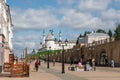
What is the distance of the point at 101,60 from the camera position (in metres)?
89.2

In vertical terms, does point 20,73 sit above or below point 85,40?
below

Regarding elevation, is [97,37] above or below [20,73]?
above

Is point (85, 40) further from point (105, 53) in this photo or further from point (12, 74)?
point (12, 74)

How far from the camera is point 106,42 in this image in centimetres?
8394

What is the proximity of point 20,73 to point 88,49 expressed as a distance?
218ft

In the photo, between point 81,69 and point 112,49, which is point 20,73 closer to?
point 81,69

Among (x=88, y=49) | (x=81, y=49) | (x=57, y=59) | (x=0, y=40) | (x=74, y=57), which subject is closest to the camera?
(x=0, y=40)

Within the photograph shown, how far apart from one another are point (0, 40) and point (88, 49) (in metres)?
61.4

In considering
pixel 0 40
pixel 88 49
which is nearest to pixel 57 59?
pixel 88 49

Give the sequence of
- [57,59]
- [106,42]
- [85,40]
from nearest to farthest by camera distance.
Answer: [106,42]
[57,59]
[85,40]

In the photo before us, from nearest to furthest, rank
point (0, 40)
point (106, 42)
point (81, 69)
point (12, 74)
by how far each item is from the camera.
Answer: point (12, 74) → point (0, 40) → point (81, 69) → point (106, 42)

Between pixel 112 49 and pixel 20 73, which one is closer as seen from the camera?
pixel 20 73

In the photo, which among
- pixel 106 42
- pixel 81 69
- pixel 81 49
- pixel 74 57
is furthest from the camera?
pixel 74 57

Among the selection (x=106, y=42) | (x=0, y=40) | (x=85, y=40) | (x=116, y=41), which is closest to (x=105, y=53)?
(x=106, y=42)
